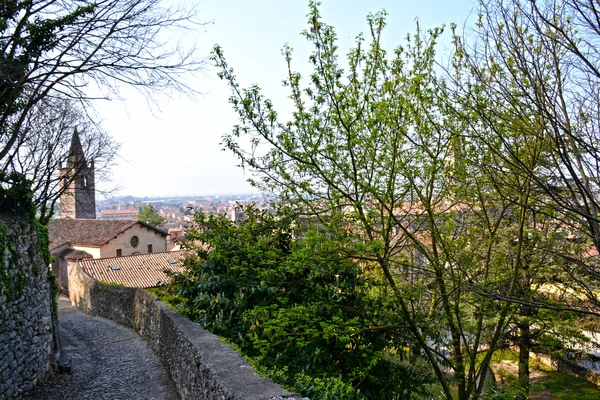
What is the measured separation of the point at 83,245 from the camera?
31875 mm

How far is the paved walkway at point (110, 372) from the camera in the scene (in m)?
6.94

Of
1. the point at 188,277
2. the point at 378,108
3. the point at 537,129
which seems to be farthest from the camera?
the point at 188,277

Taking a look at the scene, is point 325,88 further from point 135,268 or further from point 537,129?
point 135,268

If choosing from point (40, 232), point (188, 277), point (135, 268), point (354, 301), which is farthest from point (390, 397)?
point (135, 268)

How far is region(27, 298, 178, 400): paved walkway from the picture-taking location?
6.94 meters

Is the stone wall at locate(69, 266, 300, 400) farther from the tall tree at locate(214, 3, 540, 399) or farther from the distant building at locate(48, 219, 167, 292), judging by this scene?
the distant building at locate(48, 219, 167, 292)

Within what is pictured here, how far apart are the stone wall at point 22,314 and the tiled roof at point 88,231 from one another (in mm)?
24385

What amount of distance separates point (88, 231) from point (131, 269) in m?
10.6

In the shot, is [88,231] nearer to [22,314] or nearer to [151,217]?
[151,217]

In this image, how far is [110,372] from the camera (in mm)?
8219

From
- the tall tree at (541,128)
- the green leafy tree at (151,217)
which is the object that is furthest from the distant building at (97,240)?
the tall tree at (541,128)

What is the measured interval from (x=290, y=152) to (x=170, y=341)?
3648 millimetres

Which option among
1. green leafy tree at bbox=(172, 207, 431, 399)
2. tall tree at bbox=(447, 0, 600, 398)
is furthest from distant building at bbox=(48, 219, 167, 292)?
tall tree at bbox=(447, 0, 600, 398)

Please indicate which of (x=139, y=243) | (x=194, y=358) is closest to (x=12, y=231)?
(x=194, y=358)
